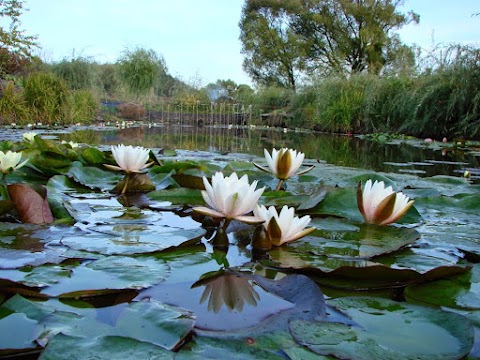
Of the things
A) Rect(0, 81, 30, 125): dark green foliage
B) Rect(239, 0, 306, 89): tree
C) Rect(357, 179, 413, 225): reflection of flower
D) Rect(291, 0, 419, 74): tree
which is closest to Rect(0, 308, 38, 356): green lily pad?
Rect(357, 179, 413, 225): reflection of flower

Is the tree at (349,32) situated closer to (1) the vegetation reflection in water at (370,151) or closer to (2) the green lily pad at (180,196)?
(1) the vegetation reflection in water at (370,151)

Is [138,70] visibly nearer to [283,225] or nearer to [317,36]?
[317,36]

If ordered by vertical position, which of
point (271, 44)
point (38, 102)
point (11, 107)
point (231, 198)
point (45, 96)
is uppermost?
point (271, 44)

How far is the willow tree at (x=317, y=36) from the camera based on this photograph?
18828mm

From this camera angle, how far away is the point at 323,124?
9.93 m

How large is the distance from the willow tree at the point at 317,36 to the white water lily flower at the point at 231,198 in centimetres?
1880

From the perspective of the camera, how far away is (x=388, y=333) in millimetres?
516

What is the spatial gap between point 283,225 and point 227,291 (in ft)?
0.80

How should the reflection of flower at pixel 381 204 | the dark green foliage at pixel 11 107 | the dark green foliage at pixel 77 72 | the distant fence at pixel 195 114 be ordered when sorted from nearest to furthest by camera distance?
the reflection of flower at pixel 381 204 → the dark green foliage at pixel 11 107 → the dark green foliage at pixel 77 72 → the distant fence at pixel 195 114

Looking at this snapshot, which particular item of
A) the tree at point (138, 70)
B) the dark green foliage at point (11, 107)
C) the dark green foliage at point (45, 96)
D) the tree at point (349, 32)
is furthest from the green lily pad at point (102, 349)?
the tree at point (349, 32)

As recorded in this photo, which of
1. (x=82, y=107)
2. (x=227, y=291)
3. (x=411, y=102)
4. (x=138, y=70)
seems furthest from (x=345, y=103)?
(x=138, y=70)

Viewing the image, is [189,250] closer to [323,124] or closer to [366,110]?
[366,110]

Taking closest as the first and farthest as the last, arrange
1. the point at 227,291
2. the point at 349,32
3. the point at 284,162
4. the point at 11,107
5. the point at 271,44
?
1. the point at 227,291
2. the point at 284,162
3. the point at 11,107
4. the point at 349,32
5. the point at 271,44

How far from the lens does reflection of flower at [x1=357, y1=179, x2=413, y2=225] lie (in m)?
0.92
